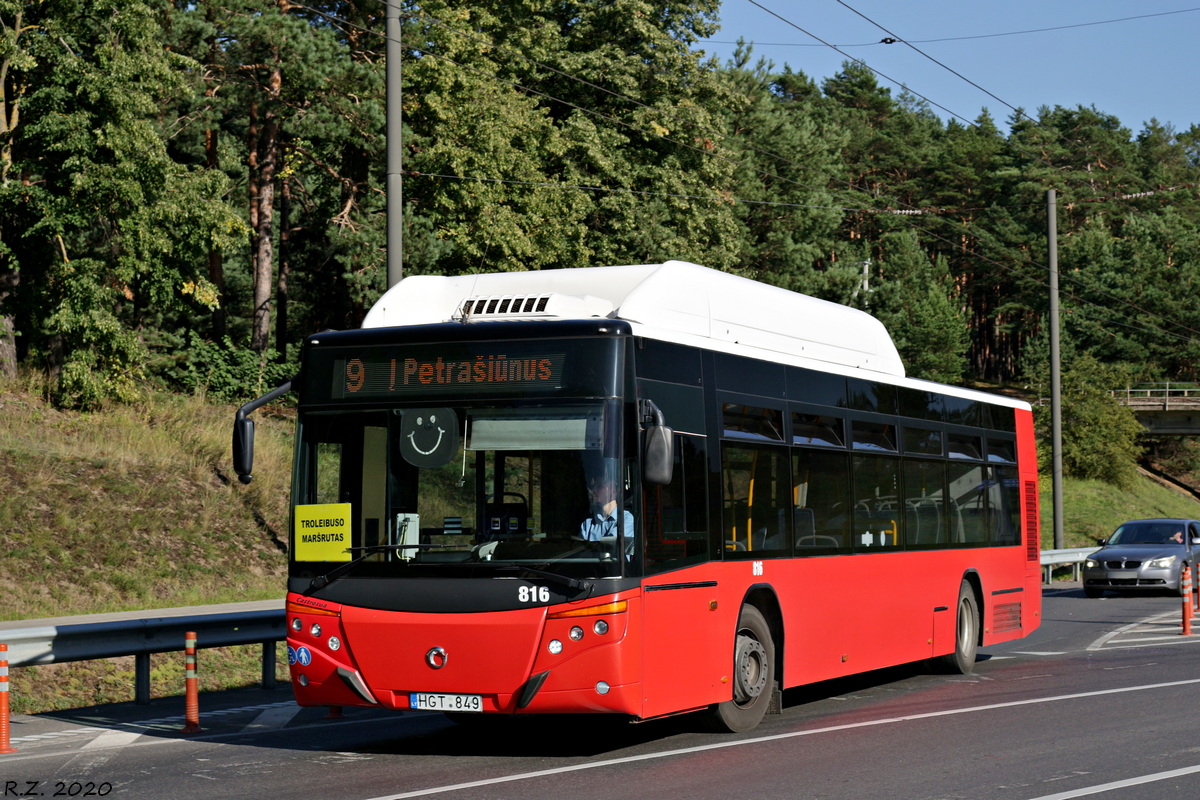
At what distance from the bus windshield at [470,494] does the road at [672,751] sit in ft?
4.48

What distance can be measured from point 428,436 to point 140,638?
17.2 feet

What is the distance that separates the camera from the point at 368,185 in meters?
40.6

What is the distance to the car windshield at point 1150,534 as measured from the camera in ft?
95.5

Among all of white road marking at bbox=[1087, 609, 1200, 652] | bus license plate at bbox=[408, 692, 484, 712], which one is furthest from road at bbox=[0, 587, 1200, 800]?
white road marking at bbox=[1087, 609, 1200, 652]

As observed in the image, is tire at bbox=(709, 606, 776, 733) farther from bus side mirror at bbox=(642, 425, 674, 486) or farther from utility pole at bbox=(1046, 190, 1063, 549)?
utility pole at bbox=(1046, 190, 1063, 549)

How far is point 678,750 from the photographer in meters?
10.2

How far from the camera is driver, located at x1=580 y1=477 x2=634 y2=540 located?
928cm

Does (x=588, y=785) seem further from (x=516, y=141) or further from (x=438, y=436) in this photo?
(x=516, y=141)

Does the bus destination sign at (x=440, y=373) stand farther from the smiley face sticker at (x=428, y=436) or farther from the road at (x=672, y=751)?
the road at (x=672, y=751)

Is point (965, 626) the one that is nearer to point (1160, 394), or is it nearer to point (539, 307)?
point (539, 307)

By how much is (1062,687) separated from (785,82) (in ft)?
271

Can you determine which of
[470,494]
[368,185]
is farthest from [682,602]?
[368,185]

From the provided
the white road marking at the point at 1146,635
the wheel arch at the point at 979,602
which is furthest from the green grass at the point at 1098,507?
the wheel arch at the point at 979,602

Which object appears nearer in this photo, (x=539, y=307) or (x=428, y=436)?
(x=428, y=436)
